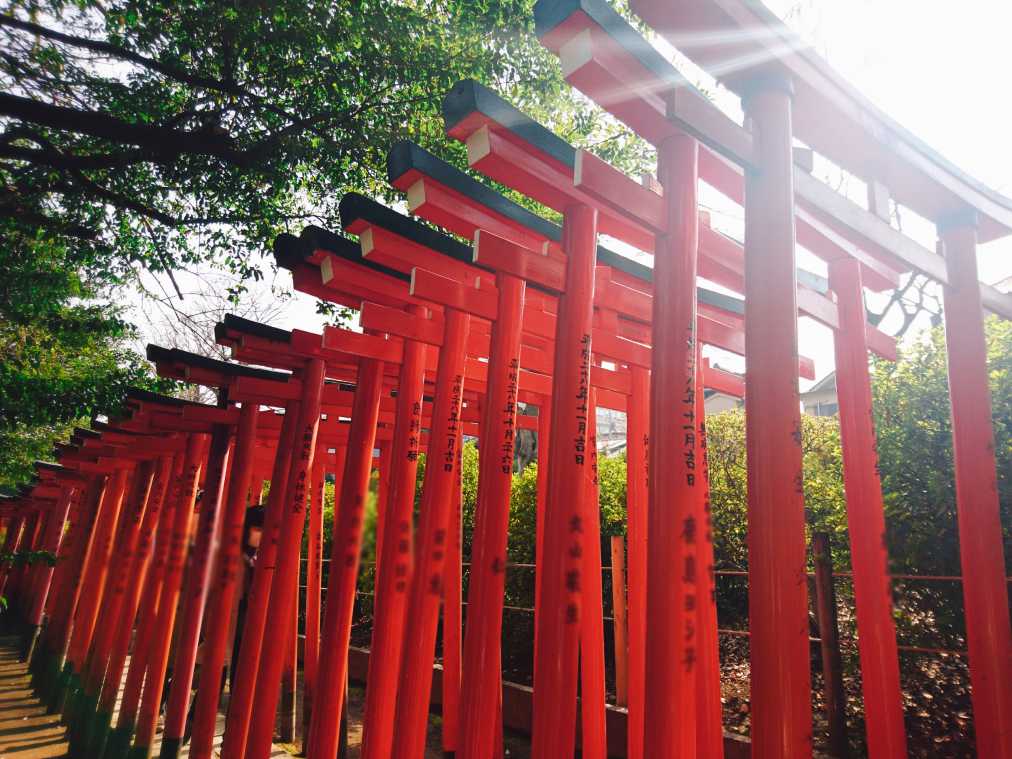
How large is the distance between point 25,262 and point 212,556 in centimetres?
656

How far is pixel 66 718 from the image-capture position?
283 inches

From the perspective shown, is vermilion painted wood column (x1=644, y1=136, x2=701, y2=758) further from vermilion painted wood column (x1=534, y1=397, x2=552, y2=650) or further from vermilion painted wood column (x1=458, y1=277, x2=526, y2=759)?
vermilion painted wood column (x1=534, y1=397, x2=552, y2=650)

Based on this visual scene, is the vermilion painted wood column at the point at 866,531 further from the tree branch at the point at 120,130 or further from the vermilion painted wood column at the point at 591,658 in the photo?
the tree branch at the point at 120,130

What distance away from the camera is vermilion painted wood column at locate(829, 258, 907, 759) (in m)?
2.70

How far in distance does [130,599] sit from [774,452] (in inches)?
267

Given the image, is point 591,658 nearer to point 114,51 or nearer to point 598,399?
point 598,399

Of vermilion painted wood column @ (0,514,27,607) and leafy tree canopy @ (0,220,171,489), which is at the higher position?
leafy tree canopy @ (0,220,171,489)

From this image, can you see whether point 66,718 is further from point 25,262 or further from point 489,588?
point 489,588

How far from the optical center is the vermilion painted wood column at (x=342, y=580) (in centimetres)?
387

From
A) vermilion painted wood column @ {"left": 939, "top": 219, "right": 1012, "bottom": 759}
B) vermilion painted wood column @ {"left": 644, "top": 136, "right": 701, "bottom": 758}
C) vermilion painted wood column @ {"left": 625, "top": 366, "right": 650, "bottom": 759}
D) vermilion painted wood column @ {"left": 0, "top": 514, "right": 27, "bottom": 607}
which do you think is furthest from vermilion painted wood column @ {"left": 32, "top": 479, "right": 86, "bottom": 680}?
vermilion painted wood column @ {"left": 939, "top": 219, "right": 1012, "bottom": 759}

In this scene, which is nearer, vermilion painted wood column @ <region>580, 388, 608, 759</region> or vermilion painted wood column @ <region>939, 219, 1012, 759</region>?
vermilion painted wood column @ <region>939, 219, 1012, 759</region>

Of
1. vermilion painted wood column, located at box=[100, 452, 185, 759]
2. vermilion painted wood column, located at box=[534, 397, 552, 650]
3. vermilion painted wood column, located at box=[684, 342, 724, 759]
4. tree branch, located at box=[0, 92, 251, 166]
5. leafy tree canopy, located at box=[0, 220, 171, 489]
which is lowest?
vermilion painted wood column, located at box=[100, 452, 185, 759]

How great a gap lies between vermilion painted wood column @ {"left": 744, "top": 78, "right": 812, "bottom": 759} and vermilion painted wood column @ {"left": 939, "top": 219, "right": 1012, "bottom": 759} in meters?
1.43

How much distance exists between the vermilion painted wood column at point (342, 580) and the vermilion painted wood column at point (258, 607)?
0.58 metres
